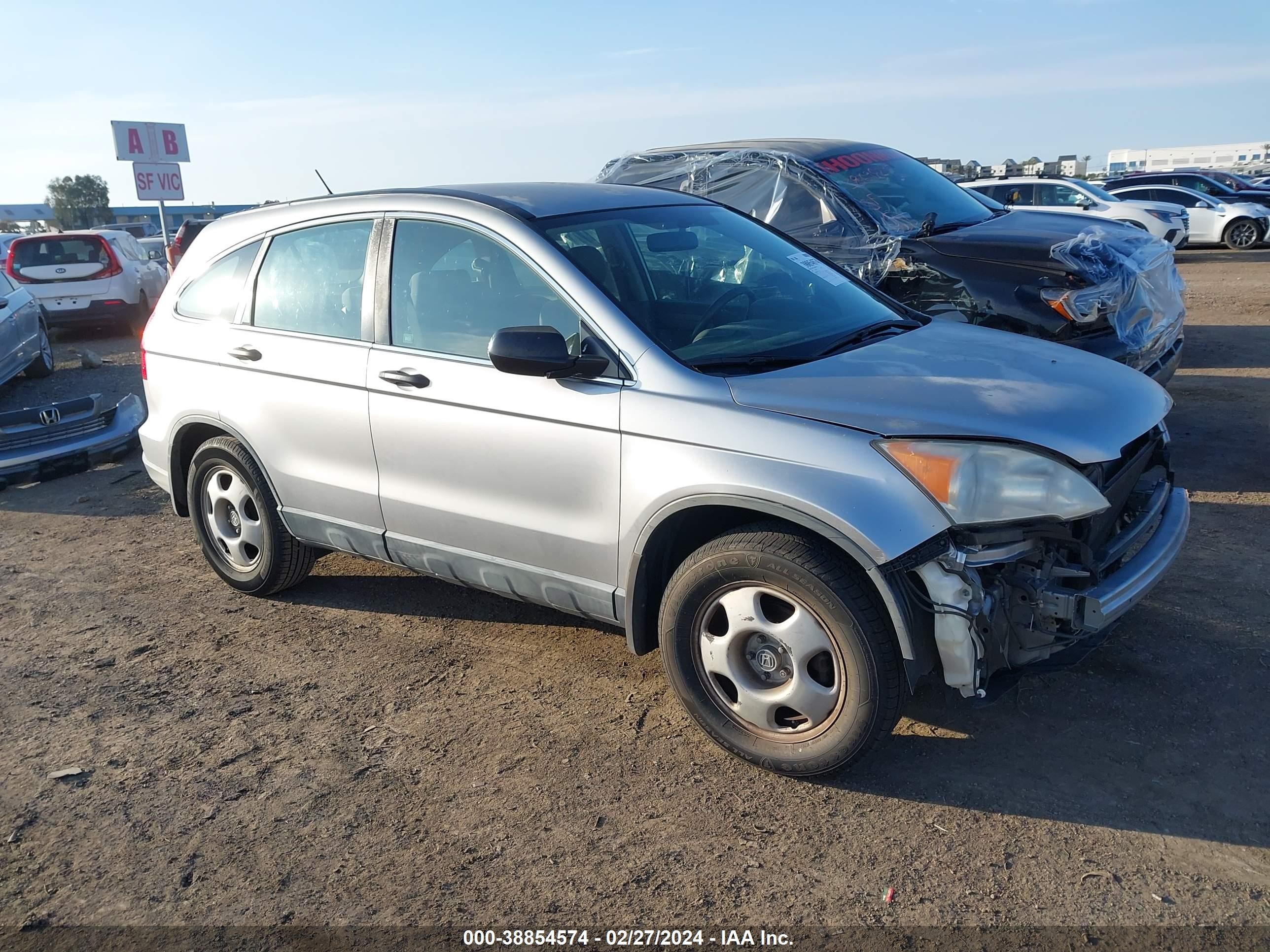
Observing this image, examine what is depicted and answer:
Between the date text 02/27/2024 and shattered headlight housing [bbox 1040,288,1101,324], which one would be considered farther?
shattered headlight housing [bbox 1040,288,1101,324]

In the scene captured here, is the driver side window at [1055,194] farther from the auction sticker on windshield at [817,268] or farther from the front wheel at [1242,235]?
the auction sticker on windshield at [817,268]

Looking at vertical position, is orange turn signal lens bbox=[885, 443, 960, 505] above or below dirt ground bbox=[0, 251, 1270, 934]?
above

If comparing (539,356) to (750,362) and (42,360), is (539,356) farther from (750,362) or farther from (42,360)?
(42,360)

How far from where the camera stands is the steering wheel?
365 centimetres

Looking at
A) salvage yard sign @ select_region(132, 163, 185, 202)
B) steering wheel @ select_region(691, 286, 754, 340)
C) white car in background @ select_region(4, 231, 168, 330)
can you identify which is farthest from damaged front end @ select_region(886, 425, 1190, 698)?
salvage yard sign @ select_region(132, 163, 185, 202)

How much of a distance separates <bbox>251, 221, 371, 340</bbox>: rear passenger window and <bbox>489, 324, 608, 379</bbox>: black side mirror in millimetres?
1053

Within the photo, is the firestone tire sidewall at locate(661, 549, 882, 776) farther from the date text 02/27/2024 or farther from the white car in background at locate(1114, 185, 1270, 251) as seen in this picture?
the white car in background at locate(1114, 185, 1270, 251)

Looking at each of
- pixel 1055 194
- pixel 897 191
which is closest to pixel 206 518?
pixel 897 191

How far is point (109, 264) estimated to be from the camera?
15203mm

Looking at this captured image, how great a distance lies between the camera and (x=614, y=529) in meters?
3.46

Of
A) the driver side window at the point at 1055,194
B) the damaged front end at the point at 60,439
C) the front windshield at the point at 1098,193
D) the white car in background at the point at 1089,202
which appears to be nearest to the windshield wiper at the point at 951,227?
the damaged front end at the point at 60,439

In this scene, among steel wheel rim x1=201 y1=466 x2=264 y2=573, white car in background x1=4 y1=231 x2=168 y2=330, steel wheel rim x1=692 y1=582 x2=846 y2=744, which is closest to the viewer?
steel wheel rim x1=692 y1=582 x2=846 y2=744

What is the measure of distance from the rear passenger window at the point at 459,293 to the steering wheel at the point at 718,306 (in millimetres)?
447

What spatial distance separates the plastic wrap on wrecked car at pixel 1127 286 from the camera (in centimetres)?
A: 601
